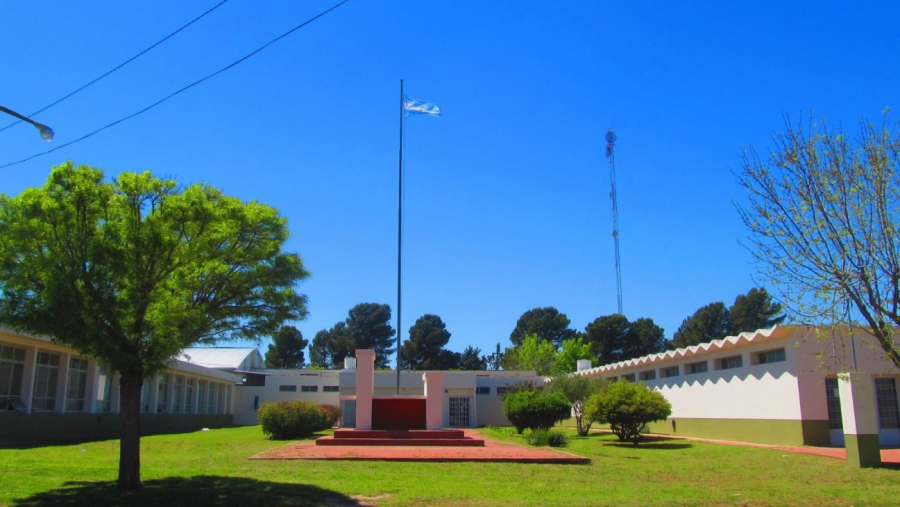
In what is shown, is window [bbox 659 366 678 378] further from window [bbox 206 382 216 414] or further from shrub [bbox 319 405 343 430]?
window [bbox 206 382 216 414]

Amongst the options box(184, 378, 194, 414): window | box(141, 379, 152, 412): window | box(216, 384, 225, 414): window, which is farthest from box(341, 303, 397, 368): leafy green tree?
box(141, 379, 152, 412): window

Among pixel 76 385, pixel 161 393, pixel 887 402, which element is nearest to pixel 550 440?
pixel 887 402

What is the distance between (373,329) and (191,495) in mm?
72646

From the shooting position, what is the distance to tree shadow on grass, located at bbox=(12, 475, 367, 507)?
33.5 ft

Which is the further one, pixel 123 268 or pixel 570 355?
pixel 570 355

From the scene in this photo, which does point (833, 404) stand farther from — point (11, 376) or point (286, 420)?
point (11, 376)

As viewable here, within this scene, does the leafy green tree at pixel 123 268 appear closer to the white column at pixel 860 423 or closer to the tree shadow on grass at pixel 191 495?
the tree shadow on grass at pixel 191 495

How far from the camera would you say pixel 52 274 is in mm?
10109

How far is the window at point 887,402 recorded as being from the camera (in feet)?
73.6

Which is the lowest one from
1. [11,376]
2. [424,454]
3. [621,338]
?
[424,454]

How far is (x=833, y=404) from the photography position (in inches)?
864

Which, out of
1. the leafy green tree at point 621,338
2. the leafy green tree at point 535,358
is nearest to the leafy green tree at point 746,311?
the leafy green tree at point 621,338

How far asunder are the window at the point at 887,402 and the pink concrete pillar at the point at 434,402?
47.3 ft

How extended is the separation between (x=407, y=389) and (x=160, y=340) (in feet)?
113
